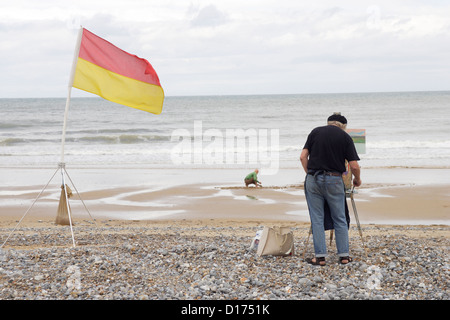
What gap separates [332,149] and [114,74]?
3642mm

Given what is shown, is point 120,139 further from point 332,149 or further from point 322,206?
point 332,149

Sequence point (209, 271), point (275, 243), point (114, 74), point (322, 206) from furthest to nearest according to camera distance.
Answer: point (114, 74)
point (275, 243)
point (322, 206)
point (209, 271)

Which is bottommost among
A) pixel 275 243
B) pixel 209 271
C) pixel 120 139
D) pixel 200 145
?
pixel 209 271

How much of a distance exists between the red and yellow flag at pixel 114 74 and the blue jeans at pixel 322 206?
128 inches

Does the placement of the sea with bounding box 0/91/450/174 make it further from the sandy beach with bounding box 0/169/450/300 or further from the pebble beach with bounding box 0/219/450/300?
the pebble beach with bounding box 0/219/450/300

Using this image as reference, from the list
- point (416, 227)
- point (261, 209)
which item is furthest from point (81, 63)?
point (416, 227)

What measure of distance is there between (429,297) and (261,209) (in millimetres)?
7545

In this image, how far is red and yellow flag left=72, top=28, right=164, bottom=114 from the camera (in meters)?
7.95

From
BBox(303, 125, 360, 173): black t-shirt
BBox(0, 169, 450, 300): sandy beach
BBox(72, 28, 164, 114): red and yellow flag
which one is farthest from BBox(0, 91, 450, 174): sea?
BBox(303, 125, 360, 173): black t-shirt

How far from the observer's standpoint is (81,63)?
26.0 ft

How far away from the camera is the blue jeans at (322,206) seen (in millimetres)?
6262

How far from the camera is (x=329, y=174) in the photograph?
6223 mm
